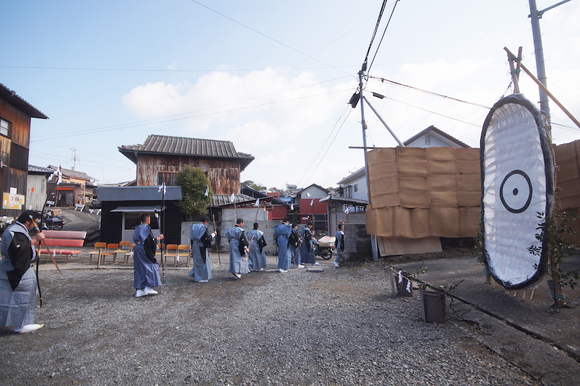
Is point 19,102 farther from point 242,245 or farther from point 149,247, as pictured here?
point 242,245

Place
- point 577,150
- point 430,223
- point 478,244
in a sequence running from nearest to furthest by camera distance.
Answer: point 478,244, point 577,150, point 430,223

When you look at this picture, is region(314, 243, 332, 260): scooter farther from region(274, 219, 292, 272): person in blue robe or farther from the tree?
the tree

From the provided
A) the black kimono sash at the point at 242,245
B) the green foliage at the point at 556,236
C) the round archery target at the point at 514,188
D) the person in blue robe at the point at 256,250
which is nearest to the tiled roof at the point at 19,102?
the person in blue robe at the point at 256,250

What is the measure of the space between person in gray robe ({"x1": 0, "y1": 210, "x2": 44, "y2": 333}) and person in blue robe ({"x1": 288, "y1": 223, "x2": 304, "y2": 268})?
6.57 meters

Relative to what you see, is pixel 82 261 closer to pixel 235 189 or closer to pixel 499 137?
pixel 235 189

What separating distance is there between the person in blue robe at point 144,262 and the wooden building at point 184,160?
13.6m

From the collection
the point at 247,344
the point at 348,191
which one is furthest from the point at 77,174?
the point at 247,344

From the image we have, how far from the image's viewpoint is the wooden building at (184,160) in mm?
19172

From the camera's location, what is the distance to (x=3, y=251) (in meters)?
4.20

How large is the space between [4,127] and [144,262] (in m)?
13.7

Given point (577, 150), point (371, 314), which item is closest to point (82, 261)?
point (371, 314)

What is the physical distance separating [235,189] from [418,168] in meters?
14.0

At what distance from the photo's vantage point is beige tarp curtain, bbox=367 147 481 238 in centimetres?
900

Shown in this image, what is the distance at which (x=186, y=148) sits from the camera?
20.9m
